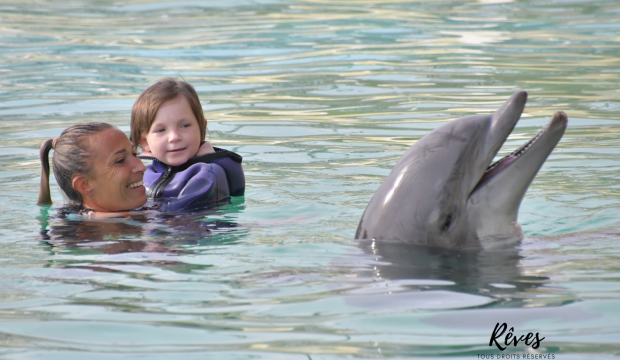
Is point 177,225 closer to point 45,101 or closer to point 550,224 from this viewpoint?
point 550,224

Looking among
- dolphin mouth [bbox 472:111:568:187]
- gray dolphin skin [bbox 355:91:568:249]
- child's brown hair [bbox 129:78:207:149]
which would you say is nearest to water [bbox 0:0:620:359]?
gray dolphin skin [bbox 355:91:568:249]

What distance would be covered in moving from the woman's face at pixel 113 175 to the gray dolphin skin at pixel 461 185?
2.13 meters

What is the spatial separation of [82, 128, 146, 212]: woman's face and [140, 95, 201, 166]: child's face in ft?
1.51

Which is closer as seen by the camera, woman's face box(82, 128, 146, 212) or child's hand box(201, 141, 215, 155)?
woman's face box(82, 128, 146, 212)

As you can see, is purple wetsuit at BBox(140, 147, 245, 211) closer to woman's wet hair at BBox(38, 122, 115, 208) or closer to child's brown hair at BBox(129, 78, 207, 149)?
child's brown hair at BBox(129, 78, 207, 149)

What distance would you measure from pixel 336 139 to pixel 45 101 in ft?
14.0

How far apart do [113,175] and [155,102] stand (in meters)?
0.79

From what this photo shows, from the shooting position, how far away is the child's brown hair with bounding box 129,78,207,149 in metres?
6.42

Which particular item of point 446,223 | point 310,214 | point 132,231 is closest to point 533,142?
point 446,223

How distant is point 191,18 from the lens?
1780 centimetres

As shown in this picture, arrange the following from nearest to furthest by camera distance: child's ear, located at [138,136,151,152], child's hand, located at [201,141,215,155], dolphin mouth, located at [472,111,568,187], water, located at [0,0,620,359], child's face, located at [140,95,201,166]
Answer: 1. water, located at [0,0,620,359]
2. dolphin mouth, located at [472,111,568,187]
3. child's face, located at [140,95,201,166]
4. child's hand, located at [201,141,215,155]
5. child's ear, located at [138,136,151,152]

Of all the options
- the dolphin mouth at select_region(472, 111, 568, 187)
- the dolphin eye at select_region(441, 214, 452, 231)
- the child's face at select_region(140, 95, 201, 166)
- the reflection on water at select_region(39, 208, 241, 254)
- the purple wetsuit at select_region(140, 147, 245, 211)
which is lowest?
the reflection on water at select_region(39, 208, 241, 254)

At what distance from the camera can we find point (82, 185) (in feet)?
19.3

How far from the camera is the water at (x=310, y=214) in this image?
11.4ft
